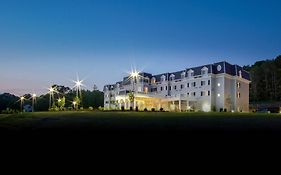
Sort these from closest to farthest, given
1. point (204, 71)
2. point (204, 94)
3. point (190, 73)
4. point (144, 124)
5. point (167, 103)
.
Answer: point (144, 124)
point (204, 94)
point (167, 103)
point (204, 71)
point (190, 73)

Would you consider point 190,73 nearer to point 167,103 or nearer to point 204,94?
point 204,94

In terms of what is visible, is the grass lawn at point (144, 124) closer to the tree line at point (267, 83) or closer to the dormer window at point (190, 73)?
the dormer window at point (190, 73)

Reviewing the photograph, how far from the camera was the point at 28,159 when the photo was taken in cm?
796

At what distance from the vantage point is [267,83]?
279 ft

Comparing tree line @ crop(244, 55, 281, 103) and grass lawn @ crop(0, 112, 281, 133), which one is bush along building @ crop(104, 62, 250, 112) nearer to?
tree line @ crop(244, 55, 281, 103)

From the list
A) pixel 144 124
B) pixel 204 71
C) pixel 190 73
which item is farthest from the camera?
pixel 190 73

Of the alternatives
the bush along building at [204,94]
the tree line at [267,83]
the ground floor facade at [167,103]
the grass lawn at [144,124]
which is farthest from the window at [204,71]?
the grass lawn at [144,124]

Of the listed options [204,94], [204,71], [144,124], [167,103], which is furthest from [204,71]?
[144,124]

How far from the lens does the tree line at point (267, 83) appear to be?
274ft

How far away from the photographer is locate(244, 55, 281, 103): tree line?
83.6 metres

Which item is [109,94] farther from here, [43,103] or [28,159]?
[28,159]

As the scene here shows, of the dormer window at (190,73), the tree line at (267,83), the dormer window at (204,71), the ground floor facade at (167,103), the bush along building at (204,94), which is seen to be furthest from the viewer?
the tree line at (267,83)

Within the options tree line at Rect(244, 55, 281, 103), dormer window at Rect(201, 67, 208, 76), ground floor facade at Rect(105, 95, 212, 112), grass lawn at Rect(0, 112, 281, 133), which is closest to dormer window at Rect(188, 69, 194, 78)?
dormer window at Rect(201, 67, 208, 76)

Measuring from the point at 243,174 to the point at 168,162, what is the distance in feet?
5.58
